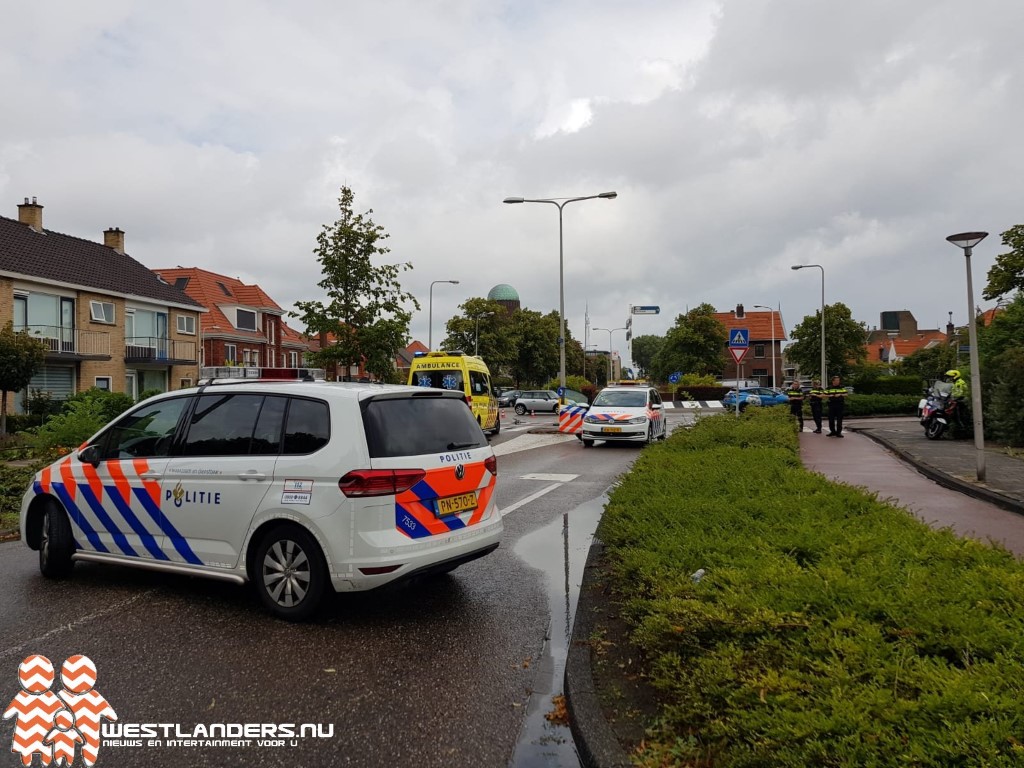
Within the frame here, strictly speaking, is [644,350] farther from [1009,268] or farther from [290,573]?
[290,573]

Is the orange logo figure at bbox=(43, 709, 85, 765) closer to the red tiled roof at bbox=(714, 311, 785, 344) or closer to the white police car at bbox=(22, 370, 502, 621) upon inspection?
the white police car at bbox=(22, 370, 502, 621)

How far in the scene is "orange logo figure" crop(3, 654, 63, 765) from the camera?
3.39m

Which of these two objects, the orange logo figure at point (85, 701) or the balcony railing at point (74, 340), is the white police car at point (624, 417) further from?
the balcony railing at point (74, 340)

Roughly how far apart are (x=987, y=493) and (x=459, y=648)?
8.38 m

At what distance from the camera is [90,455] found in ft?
19.5

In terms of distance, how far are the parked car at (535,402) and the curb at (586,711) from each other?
40.0m

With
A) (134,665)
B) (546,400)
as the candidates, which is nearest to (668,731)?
(134,665)

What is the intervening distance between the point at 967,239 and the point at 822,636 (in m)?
10.0

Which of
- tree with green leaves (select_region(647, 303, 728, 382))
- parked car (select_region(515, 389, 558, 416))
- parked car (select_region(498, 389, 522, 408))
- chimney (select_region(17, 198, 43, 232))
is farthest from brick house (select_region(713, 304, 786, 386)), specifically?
chimney (select_region(17, 198, 43, 232))

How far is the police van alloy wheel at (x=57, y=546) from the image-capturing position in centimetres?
598

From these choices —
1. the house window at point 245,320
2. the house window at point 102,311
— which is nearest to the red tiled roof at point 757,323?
the house window at point 245,320

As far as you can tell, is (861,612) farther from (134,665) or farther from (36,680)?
(36,680)

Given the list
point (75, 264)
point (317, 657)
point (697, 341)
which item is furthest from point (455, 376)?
point (697, 341)

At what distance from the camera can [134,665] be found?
4.25m
